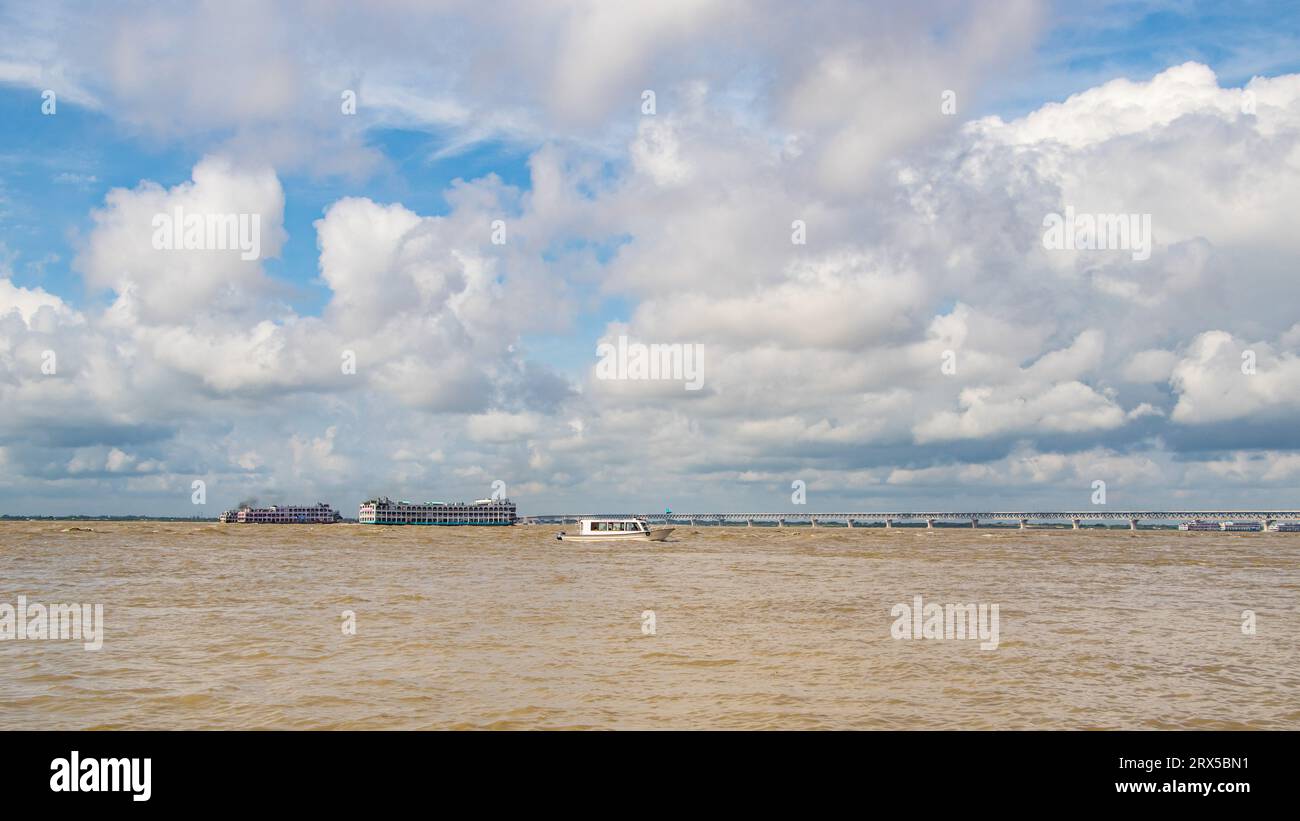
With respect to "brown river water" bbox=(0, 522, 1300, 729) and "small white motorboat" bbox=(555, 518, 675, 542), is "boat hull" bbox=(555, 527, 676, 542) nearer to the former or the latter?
"small white motorboat" bbox=(555, 518, 675, 542)

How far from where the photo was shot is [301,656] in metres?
22.4

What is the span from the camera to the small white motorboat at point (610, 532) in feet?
405

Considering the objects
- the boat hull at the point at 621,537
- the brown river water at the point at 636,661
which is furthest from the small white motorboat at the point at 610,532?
the brown river water at the point at 636,661

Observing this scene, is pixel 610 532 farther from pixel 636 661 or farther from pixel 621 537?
pixel 636 661

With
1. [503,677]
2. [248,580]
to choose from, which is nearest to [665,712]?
[503,677]

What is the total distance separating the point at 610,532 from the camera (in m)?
125

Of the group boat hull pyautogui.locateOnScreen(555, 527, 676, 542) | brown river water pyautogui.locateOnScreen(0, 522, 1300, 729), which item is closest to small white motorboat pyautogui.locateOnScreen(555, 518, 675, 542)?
boat hull pyautogui.locateOnScreen(555, 527, 676, 542)

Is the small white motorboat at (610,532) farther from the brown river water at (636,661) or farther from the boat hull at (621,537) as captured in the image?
the brown river water at (636,661)

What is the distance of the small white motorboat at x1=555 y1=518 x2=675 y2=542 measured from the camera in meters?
123

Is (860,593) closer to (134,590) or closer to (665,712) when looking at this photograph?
(665,712)

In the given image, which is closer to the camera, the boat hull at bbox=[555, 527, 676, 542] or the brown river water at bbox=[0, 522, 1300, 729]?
the brown river water at bbox=[0, 522, 1300, 729]
